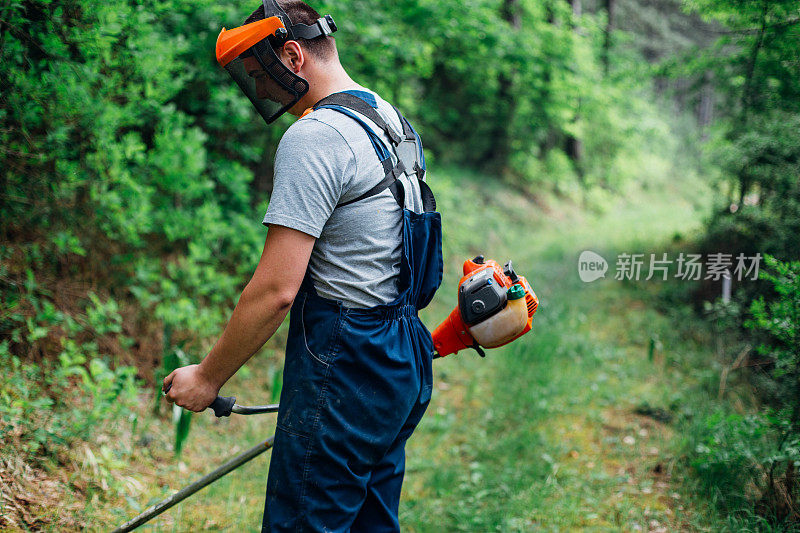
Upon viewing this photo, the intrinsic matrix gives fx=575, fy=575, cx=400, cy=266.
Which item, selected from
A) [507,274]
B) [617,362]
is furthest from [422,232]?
[617,362]

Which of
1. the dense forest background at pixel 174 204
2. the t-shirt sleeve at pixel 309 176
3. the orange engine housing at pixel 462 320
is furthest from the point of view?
the dense forest background at pixel 174 204

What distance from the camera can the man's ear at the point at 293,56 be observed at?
77.0 inches

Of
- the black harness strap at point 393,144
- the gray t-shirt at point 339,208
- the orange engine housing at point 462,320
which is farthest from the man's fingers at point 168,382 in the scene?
the orange engine housing at point 462,320

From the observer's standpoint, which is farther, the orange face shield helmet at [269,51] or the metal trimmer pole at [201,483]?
the metal trimmer pole at [201,483]

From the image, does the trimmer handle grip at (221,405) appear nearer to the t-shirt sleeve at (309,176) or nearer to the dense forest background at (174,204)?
the t-shirt sleeve at (309,176)

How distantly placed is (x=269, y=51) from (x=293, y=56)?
3.2 inches

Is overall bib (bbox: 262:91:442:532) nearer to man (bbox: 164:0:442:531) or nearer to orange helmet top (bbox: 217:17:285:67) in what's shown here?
man (bbox: 164:0:442:531)

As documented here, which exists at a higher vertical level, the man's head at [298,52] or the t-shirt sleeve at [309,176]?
the man's head at [298,52]

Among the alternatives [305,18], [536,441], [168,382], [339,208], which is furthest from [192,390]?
→ [536,441]

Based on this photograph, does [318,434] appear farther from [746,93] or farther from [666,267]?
[666,267]

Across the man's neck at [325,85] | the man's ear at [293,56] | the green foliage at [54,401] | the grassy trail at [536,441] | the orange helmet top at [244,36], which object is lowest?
the grassy trail at [536,441]

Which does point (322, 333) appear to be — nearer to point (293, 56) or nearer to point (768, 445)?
point (293, 56)

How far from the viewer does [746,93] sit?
20.7 feet

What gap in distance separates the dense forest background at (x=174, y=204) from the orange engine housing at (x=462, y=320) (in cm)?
173
